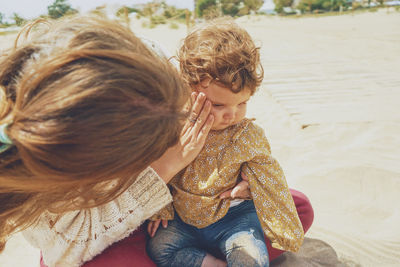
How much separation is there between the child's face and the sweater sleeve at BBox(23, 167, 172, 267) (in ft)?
1.27

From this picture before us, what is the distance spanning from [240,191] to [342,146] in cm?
188

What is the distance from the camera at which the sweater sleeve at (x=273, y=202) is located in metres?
1.60

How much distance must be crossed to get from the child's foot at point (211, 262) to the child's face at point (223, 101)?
0.66 m

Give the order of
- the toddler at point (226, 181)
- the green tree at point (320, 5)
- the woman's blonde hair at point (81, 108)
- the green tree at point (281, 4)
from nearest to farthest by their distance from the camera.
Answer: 1. the woman's blonde hair at point (81, 108)
2. the toddler at point (226, 181)
3. the green tree at point (320, 5)
4. the green tree at point (281, 4)

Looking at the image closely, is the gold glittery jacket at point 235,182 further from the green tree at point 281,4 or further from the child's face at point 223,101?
the green tree at point 281,4

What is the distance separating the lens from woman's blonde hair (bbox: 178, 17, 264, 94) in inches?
60.9

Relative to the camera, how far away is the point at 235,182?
1744 mm

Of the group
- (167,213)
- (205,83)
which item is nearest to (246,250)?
(167,213)

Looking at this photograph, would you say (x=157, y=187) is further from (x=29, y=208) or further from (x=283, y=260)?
(x=283, y=260)

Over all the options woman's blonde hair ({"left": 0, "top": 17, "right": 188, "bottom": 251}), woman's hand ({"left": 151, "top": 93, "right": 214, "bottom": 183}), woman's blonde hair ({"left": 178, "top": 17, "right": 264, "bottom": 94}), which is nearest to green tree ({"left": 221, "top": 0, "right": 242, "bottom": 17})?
woman's blonde hair ({"left": 178, "top": 17, "right": 264, "bottom": 94})

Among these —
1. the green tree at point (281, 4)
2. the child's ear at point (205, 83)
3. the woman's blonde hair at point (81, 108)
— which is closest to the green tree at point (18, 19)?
the woman's blonde hair at point (81, 108)

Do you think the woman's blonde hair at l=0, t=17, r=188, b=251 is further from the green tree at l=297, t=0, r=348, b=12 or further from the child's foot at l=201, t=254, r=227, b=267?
the green tree at l=297, t=0, r=348, b=12

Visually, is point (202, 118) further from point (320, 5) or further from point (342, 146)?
point (320, 5)

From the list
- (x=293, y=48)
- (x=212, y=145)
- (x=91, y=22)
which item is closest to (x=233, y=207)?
(x=212, y=145)
